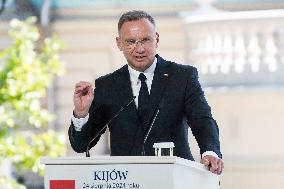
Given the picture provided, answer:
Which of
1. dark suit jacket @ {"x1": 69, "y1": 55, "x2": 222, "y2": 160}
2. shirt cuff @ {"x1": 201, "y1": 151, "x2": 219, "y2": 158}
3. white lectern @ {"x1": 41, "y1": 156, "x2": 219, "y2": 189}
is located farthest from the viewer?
dark suit jacket @ {"x1": 69, "y1": 55, "x2": 222, "y2": 160}

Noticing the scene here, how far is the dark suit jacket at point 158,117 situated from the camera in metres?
2.52

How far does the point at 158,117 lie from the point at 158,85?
0.12m

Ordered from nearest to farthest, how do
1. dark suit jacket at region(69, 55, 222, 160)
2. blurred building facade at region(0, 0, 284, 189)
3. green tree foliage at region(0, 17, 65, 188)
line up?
dark suit jacket at region(69, 55, 222, 160), green tree foliage at region(0, 17, 65, 188), blurred building facade at region(0, 0, 284, 189)

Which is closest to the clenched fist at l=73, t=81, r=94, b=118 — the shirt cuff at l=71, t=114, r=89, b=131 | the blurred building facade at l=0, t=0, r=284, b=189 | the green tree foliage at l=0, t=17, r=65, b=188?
the shirt cuff at l=71, t=114, r=89, b=131

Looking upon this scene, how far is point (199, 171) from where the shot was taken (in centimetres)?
229

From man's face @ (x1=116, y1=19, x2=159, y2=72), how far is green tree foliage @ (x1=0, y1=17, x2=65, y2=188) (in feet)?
9.77

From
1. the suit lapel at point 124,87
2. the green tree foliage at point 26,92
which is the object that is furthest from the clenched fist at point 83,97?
the green tree foliage at point 26,92

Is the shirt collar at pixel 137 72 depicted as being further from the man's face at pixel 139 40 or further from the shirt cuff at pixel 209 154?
the shirt cuff at pixel 209 154

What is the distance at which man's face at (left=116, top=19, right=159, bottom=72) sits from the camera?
2502 mm

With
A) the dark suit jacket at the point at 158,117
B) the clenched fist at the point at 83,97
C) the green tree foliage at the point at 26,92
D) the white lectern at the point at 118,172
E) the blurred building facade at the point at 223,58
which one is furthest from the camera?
the blurred building facade at the point at 223,58

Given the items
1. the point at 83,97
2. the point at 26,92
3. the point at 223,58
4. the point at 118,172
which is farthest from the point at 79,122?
the point at 223,58

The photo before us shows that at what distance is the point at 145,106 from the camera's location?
2.56m

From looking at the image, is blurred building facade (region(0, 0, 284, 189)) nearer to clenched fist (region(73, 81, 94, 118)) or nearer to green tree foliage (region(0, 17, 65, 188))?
green tree foliage (region(0, 17, 65, 188))

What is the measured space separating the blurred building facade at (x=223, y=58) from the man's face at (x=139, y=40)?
330 cm
